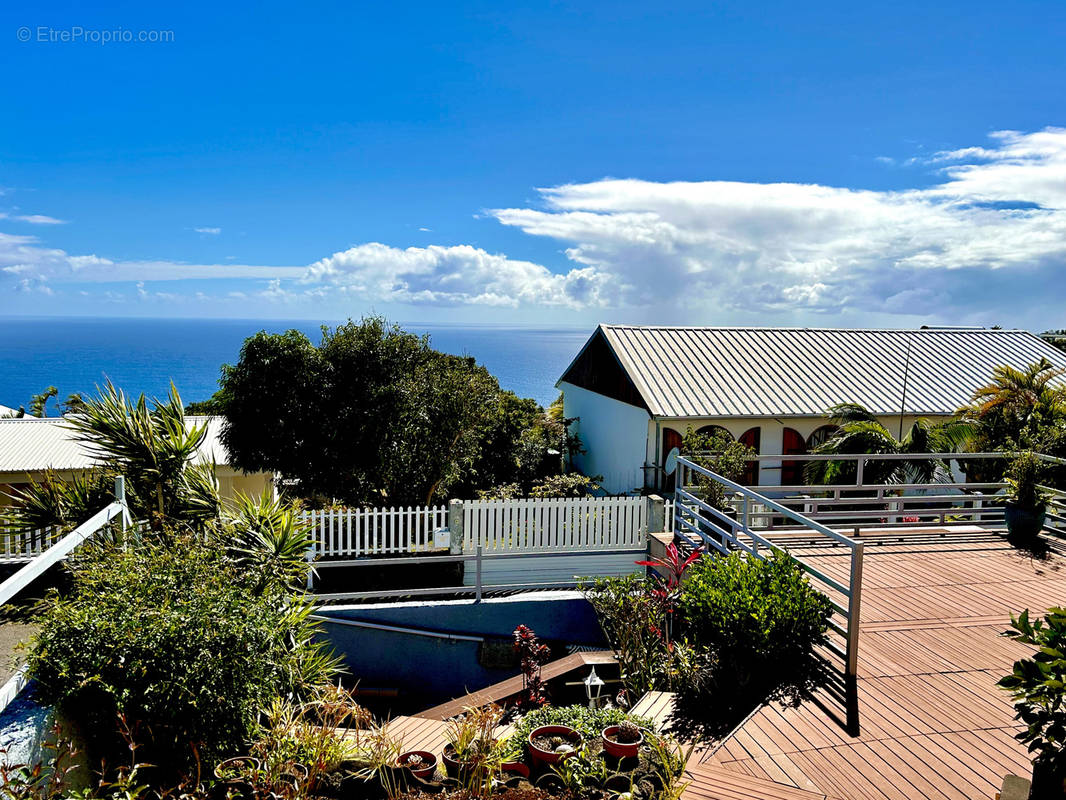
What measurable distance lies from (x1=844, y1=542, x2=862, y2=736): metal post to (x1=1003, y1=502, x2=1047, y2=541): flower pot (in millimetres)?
6002

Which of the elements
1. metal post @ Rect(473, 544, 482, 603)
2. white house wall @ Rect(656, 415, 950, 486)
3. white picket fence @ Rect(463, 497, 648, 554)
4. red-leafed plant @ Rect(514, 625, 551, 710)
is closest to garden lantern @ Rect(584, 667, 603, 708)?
red-leafed plant @ Rect(514, 625, 551, 710)

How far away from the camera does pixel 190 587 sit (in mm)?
4969

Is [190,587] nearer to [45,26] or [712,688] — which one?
[712,688]

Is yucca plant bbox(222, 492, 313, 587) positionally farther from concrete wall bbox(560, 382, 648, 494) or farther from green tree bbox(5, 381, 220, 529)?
concrete wall bbox(560, 382, 648, 494)

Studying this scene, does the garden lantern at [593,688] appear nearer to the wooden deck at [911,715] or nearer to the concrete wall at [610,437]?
the wooden deck at [911,715]

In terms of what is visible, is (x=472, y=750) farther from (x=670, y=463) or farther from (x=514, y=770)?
(x=670, y=463)

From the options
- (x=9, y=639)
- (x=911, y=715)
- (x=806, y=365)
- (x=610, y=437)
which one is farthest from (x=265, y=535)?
(x=806, y=365)

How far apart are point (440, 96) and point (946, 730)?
23.2 meters

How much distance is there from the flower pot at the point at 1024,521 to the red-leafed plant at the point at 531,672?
735 cm

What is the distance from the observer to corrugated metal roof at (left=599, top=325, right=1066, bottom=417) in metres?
18.4

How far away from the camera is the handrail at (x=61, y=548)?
14.1ft

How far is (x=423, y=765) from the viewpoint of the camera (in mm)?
4555

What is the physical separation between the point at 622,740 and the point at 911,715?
2544 mm

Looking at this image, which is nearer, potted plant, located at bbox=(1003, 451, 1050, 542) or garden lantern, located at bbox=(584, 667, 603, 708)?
garden lantern, located at bbox=(584, 667, 603, 708)
